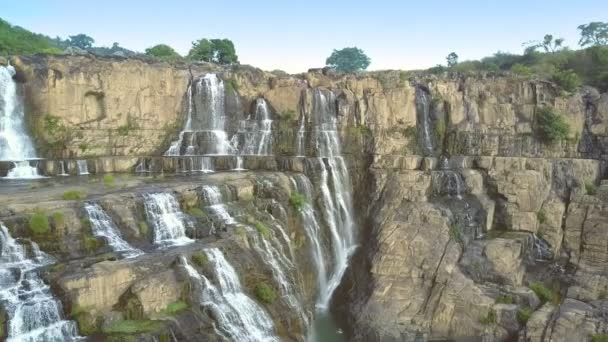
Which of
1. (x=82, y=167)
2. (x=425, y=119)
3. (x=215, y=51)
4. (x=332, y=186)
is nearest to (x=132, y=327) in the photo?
(x=82, y=167)

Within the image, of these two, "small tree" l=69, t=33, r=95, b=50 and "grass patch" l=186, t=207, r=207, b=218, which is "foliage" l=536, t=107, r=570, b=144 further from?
"small tree" l=69, t=33, r=95, b=50

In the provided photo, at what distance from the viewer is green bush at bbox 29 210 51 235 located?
14.1 m

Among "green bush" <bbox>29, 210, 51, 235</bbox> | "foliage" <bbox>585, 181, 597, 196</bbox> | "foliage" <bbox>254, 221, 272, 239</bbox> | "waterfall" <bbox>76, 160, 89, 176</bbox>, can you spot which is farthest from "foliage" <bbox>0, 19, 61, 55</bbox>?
"foliage" <bbox>585, 181, 597, 196</bbox>

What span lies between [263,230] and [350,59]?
5821 centimetres

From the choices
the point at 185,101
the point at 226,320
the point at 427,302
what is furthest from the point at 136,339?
the point at 185,101

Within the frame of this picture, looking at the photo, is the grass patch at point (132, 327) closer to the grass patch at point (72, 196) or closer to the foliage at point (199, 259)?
the foliage at point (199, 259)

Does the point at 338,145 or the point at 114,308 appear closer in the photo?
the point at 114,308

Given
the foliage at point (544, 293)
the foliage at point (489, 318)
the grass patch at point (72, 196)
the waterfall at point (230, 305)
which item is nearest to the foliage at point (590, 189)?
the foliage at point (544, 293)

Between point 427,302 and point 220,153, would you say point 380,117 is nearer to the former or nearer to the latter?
point 220,153

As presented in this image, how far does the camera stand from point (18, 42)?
37.5 m

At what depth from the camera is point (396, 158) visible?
88.7 ft

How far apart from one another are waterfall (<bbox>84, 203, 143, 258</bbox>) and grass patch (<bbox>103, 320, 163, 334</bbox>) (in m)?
2.69

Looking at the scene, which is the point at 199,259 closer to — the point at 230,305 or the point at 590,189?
the point at 230,305

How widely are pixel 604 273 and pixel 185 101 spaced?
24.9 meters
